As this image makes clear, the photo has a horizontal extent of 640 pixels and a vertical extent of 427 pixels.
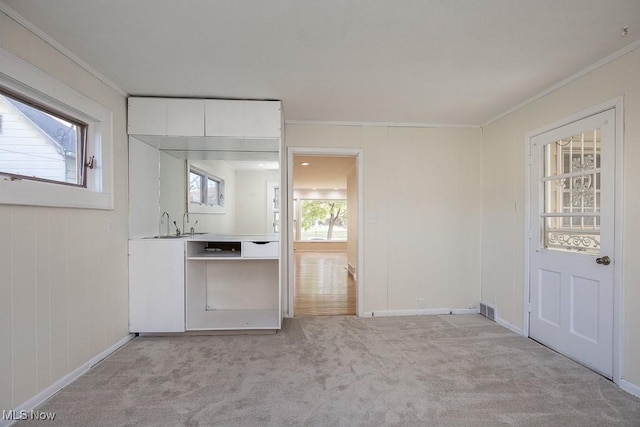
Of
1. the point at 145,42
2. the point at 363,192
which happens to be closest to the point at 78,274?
the point at 145,42

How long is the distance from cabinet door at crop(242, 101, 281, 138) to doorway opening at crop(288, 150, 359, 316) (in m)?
0.69

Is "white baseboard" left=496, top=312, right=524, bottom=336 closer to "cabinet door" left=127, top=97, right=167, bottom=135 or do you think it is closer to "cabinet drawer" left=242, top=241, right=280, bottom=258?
"cabinet drawer" left=242, top=241, right=280, bottom=258

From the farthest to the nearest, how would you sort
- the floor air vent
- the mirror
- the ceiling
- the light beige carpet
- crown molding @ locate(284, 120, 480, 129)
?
crown molding @ locate(284, 120, 480, 129)
the floor air vent
the mirror
the light beige carpet
the ceiling

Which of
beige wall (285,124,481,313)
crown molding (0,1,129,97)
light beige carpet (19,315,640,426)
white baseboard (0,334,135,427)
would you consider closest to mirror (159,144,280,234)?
beige wall (285,124,481,313)

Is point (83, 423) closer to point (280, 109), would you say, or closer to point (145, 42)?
point (145, 42)

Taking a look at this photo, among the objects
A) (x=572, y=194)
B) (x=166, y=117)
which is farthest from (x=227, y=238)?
(x=572, y=194)

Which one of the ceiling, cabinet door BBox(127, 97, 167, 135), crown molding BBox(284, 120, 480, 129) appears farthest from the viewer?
crown molding BBox(284, 120, 480, 129)

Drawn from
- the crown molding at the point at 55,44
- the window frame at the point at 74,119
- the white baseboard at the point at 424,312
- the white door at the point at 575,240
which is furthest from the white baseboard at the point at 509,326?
the crown molding at the point at 55,44

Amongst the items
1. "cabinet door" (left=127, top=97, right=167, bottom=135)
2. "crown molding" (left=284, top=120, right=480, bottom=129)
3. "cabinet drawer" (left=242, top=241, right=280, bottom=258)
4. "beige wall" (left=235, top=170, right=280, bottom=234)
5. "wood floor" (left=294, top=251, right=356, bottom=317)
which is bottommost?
"wood floor" (left=294, top=251, right=356, bottom=317)

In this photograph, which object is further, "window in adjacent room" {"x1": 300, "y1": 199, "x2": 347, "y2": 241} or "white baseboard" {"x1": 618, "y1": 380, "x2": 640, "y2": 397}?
"window in adjacent room" {"x1": 300, "y1": 199, "x2": 347, "y2": 241}

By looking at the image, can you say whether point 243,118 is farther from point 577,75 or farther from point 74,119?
point 577,75

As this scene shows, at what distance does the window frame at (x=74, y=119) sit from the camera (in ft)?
6.00

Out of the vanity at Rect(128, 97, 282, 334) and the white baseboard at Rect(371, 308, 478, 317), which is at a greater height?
the vanity at Rect(128, 97, 282, 334)

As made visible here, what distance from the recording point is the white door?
92.5 inches
